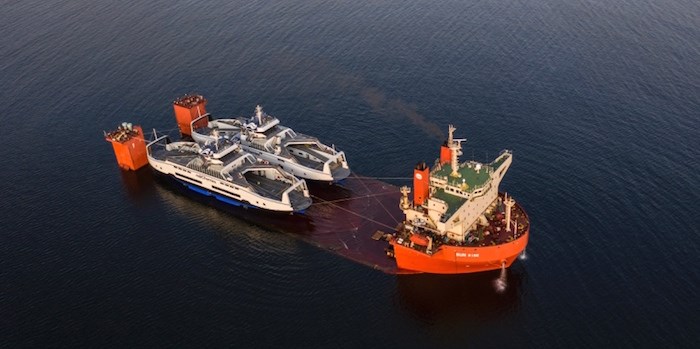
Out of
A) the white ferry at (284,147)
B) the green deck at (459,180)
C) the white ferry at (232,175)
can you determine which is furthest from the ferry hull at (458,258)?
the white ferry at (284,147)

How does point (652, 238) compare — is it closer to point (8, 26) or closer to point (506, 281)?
point (506, 281)

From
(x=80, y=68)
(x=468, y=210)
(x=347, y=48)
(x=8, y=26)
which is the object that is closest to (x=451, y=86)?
(x=347, y=48)

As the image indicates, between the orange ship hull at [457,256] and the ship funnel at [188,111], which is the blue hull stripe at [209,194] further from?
the orange ship hull at [457,256]

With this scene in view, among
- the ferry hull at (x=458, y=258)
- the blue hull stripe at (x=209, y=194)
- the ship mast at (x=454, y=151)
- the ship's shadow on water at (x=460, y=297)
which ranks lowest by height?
the ship's shadow on water at (x=460, y=297)

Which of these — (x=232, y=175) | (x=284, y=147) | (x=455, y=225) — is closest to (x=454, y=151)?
(x=455, y=225)

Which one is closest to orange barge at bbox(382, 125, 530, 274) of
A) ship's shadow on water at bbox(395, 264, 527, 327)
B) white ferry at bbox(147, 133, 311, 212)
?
ship's shadow on water at bbox(395, 264, 527, 327)

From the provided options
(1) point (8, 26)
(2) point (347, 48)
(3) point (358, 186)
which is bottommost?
(3) point (358, 186)
